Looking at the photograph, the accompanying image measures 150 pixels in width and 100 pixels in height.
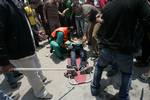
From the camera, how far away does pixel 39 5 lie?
303 inches

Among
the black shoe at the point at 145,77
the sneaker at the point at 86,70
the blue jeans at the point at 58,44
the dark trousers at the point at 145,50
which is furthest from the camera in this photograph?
the blue jeans at the point at 58,44

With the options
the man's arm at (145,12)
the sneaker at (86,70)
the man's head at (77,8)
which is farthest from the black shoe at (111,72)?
the man's head at (77,8)

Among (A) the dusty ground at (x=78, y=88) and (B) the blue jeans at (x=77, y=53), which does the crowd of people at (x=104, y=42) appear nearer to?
(B) the blue jeans at (x=77, y=53)

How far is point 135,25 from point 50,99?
2.18 metres

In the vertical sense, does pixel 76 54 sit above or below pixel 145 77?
above

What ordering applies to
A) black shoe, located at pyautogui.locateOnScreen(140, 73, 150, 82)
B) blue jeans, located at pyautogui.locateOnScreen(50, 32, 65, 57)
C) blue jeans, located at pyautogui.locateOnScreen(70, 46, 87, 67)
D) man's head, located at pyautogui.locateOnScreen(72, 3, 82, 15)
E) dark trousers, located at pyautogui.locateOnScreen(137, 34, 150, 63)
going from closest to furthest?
black shoe, located at pyautogui.locateOnScreen(140, 73, 150, 82), dark trousers, located at pyautogui.locateOnScreen(137, 34, 150, 63), blue jeans, located at pyautogui.locateOnScreen(70, 46, 87, 67), blue jeans, located at pyautogui.locateOnScreen(50, 32, 65, 57), man's head, located at pyautogui.locateOnScreen(72, 3, 82, 15)

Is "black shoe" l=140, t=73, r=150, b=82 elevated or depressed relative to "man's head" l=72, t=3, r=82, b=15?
depressed

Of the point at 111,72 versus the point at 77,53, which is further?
the point at 77,53

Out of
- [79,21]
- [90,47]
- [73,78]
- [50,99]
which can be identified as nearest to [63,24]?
[79,21]

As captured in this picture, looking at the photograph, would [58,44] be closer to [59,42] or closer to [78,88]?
[59,42]

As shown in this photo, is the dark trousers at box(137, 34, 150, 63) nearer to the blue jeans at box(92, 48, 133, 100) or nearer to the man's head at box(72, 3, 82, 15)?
the blue jeans at box(92, 48, 133, 100)

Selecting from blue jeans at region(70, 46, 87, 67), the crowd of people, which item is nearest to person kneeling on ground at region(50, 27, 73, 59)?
blue jeans at region(70, 46, 87, 67)

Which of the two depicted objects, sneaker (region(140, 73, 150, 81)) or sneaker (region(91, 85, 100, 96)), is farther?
sneaker (region(140, 73, 150, 81))

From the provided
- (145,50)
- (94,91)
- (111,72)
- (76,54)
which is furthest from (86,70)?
(145,50)
